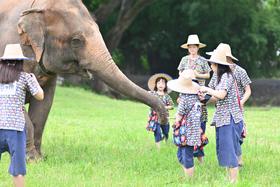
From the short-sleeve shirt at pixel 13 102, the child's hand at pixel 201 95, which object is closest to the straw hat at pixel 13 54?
the short-sleeve shirt at pixel 13 102

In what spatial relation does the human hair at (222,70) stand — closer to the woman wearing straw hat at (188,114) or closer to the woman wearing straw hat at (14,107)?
the woman wearing straw hat at (188,114)

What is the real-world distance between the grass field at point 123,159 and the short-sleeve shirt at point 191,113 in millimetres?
569

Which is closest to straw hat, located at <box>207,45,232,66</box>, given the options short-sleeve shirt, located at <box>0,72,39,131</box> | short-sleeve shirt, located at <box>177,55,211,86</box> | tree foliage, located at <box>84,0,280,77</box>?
short-sleeve shirt, located at <box>177,55,211,86</box>

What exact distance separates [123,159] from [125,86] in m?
1.57

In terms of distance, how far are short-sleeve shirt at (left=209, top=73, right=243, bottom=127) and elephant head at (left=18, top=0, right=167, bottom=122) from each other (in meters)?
1.59

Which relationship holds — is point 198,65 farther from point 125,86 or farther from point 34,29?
point 34,29

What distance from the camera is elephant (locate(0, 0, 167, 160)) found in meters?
9.59

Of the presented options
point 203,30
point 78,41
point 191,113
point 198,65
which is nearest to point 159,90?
point 198,65

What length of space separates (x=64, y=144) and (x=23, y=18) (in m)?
3.16

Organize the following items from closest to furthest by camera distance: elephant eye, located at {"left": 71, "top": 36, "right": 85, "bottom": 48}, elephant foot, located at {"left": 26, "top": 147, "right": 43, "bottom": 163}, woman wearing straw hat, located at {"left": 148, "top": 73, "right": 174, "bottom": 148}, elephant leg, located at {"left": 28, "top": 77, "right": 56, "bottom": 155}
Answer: elephant eye, located at {"left": 71, "top": 36, "right": 85, "bottom": 48} < elephant foot, located at {"left": 26, "top": 147, "right": 43, "bottom": 163} < elephant leg, located at {"left": 28, "top": 77, "right": 56, "bottom": 155} < woman wearing straw hat, located at {"left": 148, "top": 73, "right": 174, "bottom": 148}

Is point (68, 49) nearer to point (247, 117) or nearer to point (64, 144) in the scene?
point (64, 144)

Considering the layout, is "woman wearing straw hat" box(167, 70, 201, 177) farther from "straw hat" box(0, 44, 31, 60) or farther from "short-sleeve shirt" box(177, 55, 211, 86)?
"straw hat" box(0, 44, 31, 60)

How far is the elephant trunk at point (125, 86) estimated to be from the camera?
29.9 feet

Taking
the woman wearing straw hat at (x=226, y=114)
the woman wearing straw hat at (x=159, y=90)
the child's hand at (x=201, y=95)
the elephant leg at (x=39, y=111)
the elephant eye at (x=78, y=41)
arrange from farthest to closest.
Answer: the woman wearing straw hat at (x=159, y=90) < the elephant leg at (x=39, y=111) < the elephant eye at (x=78, y=41) < the child's hand at (x=201, y=95) < the woman wearing straw hat at (x=226, y=114)
